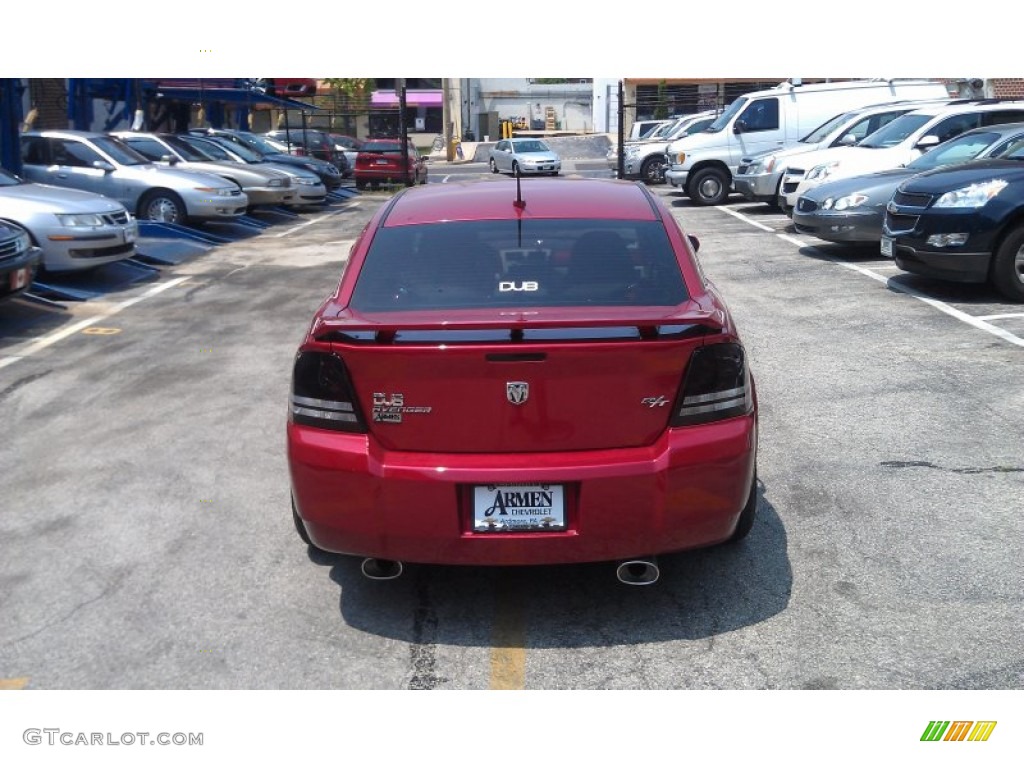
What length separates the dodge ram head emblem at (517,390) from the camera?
155 inches

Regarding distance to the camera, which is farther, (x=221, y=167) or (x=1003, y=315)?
(x=221, y=167)

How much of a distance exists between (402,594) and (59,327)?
7335 millimetres

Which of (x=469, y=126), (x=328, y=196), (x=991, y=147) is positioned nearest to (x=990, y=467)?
(x=991, y=147)

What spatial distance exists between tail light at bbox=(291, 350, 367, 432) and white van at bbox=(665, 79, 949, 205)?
746 inches

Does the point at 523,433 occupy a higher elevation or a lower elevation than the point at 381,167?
lower

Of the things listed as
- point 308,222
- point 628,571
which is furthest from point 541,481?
point 308,222

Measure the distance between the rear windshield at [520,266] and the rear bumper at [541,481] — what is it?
627 mm

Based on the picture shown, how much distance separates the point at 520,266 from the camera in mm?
4582

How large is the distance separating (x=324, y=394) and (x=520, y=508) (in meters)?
0.86

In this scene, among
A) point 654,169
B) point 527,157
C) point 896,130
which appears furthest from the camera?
point 527,157

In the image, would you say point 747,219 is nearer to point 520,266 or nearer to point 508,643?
point 520,266

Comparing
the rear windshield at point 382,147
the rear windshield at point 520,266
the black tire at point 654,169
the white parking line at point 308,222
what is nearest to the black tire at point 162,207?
the white parking line at point 308,222
